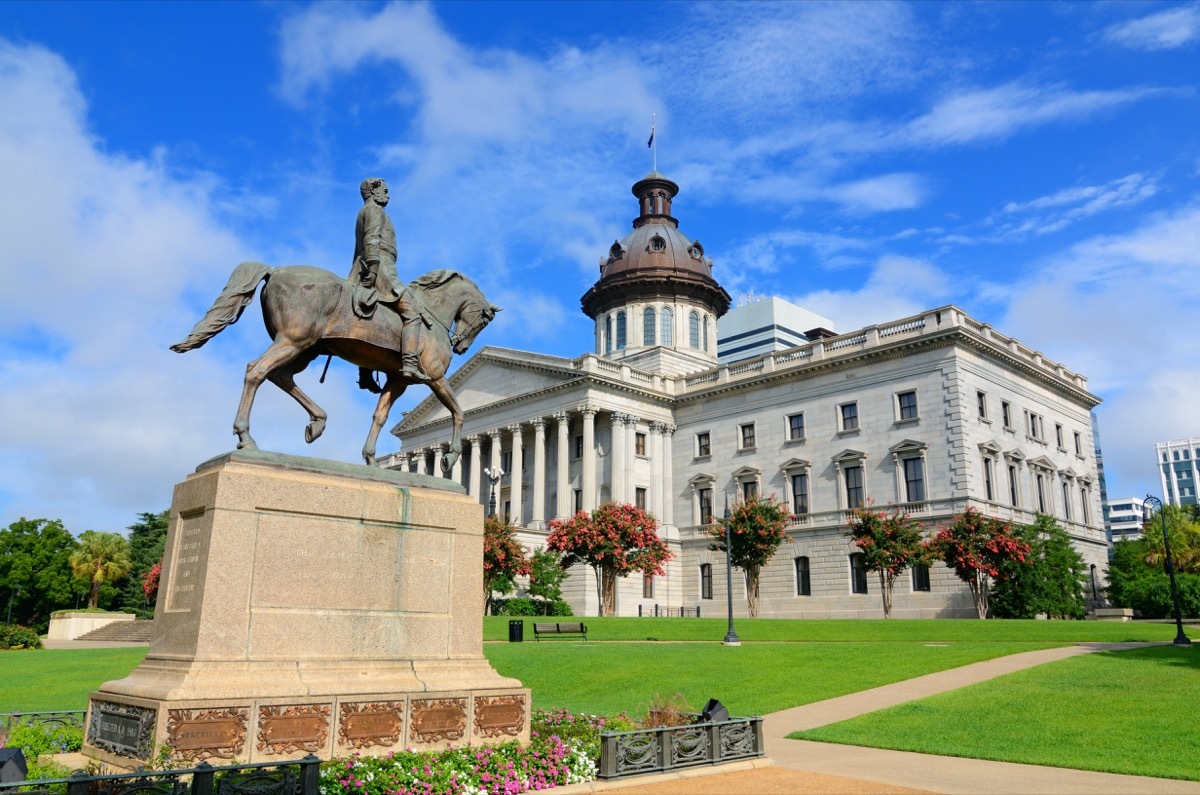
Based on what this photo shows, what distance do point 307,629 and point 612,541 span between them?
40.5 m

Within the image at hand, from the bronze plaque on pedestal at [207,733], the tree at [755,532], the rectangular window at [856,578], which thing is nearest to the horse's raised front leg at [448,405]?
the bronze plaque on pedestal at [207,733]

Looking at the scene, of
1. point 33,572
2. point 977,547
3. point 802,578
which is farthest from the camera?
point 33,572

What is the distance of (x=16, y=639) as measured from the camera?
43.0 metres

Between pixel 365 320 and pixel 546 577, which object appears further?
pixel 546 577

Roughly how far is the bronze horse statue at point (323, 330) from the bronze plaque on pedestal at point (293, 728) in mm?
3229

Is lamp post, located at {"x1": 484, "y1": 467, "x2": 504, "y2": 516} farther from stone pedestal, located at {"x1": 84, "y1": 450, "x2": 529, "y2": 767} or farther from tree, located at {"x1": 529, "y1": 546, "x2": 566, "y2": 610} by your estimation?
stone pedestal, located at {"x1": 84, "y1": 450, "x2": 529, "y2": 767}

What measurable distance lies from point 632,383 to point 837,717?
5083 cm

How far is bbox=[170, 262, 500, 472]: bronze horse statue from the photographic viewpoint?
11.2 metres

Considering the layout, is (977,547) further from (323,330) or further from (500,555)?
(323,330)

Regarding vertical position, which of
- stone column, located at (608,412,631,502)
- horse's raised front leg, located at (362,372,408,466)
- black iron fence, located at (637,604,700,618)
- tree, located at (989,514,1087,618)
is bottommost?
black iron fence, located at (637,604,700,618)

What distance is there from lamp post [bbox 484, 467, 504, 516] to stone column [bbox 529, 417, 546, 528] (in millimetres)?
2777

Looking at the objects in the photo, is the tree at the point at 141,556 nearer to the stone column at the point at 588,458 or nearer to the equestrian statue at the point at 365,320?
the stone column at the point at 588,458

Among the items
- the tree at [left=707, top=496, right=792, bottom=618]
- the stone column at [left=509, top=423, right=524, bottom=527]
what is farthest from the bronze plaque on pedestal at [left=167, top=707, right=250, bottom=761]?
the stone column at [left=509, top=423, right=524, bottom=527]

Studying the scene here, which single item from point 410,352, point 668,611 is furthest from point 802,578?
point 410,352
